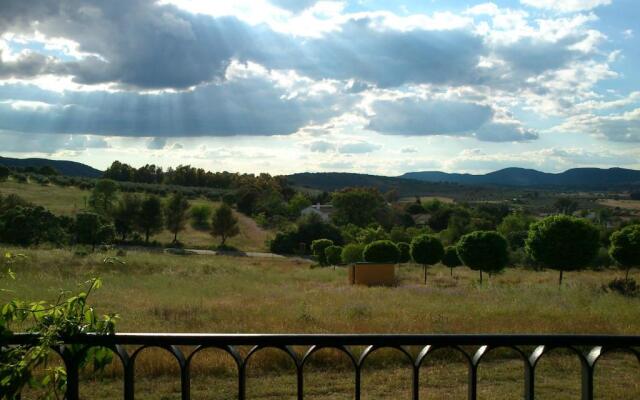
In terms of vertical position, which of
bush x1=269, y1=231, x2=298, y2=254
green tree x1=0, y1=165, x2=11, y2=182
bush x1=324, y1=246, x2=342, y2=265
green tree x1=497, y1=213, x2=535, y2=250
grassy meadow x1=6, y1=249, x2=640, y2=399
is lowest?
bush x1=269, y1=231, x2=298, y2=254

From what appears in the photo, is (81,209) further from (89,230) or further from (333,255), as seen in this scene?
(333,255)

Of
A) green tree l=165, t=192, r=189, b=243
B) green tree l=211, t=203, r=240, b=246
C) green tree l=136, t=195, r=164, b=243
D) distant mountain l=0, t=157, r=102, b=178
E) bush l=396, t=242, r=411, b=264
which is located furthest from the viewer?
distant mountain l=0, t=157, r=102, b=178

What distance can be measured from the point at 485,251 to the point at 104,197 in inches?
1959

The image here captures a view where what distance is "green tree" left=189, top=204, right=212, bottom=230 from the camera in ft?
249

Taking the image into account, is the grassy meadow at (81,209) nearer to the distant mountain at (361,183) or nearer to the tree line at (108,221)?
the tree line at (108,221)

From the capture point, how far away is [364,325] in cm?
1186

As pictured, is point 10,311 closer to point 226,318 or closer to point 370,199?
point 226,318

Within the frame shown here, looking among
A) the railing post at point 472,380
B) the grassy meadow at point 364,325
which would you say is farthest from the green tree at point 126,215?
the railing post at point 472,380

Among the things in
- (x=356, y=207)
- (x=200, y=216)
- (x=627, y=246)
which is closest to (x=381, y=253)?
(x=627, y=246)

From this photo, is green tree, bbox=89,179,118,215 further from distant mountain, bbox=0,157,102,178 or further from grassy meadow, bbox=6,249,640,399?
distant mountain, bbox=0,157,102,178

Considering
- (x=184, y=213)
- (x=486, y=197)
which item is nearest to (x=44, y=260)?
(x=184, y=213)

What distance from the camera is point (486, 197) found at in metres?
166

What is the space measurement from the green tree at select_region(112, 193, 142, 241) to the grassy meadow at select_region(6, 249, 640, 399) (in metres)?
39.5

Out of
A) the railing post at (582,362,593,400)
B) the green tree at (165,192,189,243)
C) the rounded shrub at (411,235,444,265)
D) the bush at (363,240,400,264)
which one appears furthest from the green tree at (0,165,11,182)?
the railing post at (582,362,593,400)
